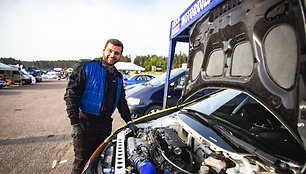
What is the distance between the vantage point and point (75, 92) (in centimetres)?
187

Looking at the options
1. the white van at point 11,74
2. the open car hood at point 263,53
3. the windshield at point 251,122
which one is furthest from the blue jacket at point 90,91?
the white van at point 11,74

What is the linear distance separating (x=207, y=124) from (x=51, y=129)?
4025 mm

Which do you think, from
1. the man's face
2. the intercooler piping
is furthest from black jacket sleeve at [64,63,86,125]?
the intercooler piping

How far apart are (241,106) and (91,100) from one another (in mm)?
1903

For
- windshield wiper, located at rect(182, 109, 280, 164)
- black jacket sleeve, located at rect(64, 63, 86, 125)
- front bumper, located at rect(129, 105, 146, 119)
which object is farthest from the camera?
front bumper, located at rect(129, 105, 146, 119)

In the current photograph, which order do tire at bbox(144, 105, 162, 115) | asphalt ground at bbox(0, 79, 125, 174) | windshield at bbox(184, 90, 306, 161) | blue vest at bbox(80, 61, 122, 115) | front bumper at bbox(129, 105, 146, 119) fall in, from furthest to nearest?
tire at bbox(144, 105, 162, 115), front bumper at bbox(129, 105, 146, 119), asphalt ground at bbox(0, 79, 125, 174), blue vest at bbox(80, 61, 122, 115), windshield at bbox(184, 90, 306, 161)

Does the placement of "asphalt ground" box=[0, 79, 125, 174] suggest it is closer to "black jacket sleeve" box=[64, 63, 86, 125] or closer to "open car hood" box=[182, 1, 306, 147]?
"black jacket sleeve" box=[64, 63, 86, 125]

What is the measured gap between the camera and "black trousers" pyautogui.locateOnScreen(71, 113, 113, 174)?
1936mm

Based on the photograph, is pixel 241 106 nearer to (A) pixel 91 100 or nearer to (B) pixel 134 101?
(A) pixel 91 100

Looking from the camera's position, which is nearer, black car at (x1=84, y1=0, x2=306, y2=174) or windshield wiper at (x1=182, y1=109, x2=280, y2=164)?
black car at (x1=84, y1=0, x2=306, y2=174)

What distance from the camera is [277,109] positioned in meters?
0.93

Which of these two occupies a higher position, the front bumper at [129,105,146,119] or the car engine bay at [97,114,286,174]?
the car engine bay at [97,114,286,174]

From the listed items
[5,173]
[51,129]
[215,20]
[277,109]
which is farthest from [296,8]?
[51,129]

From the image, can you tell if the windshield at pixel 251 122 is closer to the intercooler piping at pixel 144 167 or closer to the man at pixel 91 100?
the intercooler piping at pixel 144 167
